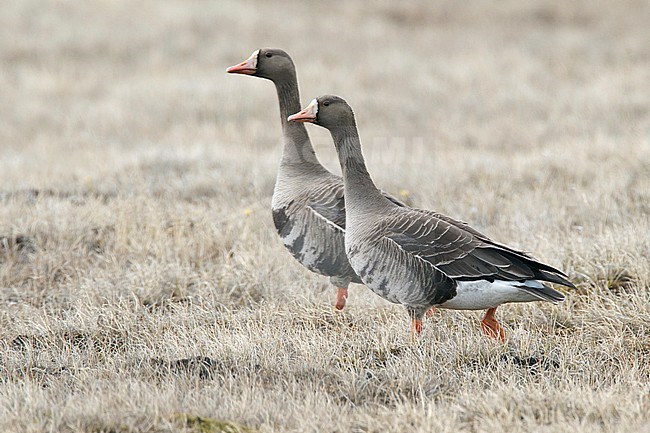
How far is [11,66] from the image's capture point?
17.5 m

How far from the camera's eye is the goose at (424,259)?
4754 millimetres

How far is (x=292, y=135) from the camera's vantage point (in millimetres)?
6309

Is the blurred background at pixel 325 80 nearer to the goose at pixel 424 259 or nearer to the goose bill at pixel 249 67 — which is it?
the goose bill at pixel 249 67

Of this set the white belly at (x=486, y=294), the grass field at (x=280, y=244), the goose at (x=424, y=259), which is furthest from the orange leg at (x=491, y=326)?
the white belly at (x=486, y=294)

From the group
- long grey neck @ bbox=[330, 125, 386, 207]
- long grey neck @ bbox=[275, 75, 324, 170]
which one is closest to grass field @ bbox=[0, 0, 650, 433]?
long grey neck @ bbox=[330, 125, 386, 207]

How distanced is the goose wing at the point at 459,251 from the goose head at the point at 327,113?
75 cm

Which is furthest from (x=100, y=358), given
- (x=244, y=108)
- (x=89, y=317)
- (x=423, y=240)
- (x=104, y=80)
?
(x=104, y=80)

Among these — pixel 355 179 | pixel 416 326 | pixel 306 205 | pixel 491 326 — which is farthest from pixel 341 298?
pixel 491 326

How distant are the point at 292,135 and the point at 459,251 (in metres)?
1.93

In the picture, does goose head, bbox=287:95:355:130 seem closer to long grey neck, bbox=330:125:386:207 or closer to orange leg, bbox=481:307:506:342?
long grey neck, bbox=330:125:386:207

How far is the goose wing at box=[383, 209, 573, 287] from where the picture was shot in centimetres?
476

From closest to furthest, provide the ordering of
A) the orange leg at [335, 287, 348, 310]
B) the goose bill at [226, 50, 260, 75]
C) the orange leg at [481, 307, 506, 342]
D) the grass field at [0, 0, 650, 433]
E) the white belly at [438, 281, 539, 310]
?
the grass field at [0, 0, 650, 433]
the white belly at [438, 281, 539, 310]
the orange leg at [481, 307, 506, 342]
the orange leg at [335, 287, 348, 310]
the goose bill at [226, 50, 260, 75]

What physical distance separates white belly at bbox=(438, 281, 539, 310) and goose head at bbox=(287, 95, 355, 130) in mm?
1373

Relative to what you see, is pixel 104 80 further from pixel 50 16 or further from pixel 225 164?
pixel 225 164
